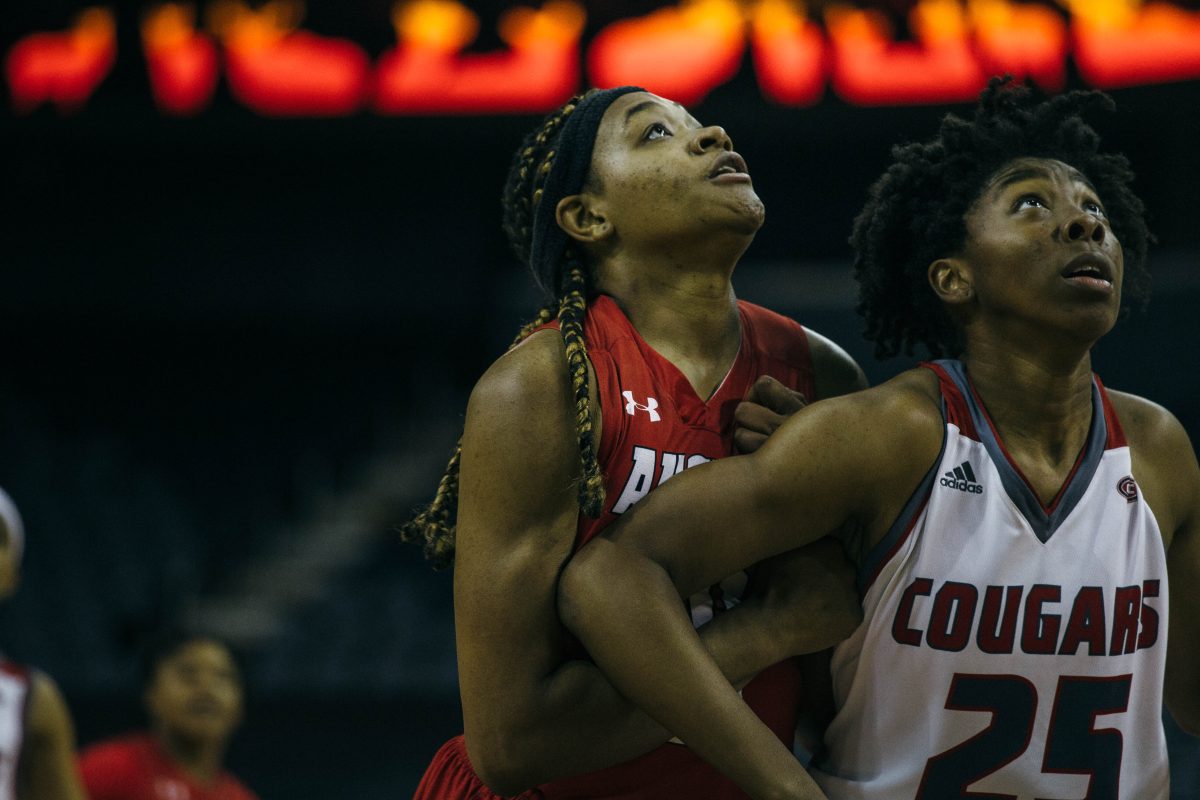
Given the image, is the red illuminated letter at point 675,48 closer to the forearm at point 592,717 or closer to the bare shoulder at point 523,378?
the bare shoulder at point 523,378

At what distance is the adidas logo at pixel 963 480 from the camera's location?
2639 mm

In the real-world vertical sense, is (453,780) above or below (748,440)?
below

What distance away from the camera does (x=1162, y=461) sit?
2854mm

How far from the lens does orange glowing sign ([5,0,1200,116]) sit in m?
8.75

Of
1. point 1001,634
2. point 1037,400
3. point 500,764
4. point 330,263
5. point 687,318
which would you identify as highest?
point 687,318

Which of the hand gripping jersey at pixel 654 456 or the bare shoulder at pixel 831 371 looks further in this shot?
the bare shoulder at pixel 831 371

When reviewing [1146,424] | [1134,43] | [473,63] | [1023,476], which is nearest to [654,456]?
[1023,476]

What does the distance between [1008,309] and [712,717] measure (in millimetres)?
891

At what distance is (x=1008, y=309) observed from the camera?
275 centimetres

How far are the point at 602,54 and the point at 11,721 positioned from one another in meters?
5.82

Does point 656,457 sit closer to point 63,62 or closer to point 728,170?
point 728,170

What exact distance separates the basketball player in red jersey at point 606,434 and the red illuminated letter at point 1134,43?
20.5 ft

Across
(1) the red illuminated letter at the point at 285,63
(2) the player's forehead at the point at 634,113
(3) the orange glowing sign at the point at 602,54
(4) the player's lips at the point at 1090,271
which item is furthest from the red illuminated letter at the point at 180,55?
(4) the player's lips at the point at 1090,271

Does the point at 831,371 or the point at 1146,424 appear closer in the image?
the point at 1146,424
